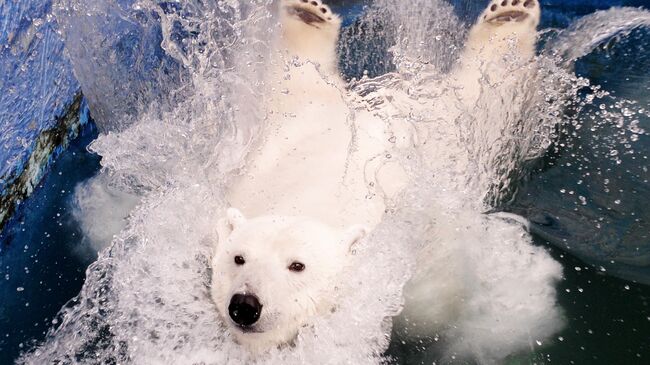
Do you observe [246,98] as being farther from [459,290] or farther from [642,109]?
[642,109]

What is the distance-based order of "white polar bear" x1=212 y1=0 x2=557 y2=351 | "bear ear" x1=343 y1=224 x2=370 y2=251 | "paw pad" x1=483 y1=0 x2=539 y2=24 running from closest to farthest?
"white polar bear" x1=212 y1=0 x2=557 y2=351, "bear ear" x1=343 y1=224 x2=370 y2=251, "paw pad" x1=483 y1=0 x2=539 y2=24

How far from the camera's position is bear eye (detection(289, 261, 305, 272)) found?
8.84 feet

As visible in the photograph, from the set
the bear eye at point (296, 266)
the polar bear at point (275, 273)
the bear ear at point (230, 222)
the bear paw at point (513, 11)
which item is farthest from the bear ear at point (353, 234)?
the bear paw at point (513, 11)

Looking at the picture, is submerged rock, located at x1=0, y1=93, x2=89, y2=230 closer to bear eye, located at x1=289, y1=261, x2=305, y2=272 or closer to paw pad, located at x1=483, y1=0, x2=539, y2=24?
bear eye, located at x1=289, y1=261, x2=305, y2=272

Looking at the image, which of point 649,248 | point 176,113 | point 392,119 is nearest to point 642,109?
point 649,248

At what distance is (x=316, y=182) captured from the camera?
316 centimetres

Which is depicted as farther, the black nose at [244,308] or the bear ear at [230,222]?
the bear ear at [230,222]

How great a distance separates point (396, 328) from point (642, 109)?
7.07 feet

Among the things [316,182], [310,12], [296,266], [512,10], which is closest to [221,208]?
[316,182]

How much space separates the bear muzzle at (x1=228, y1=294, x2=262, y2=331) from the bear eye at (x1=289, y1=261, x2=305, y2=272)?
23 cm

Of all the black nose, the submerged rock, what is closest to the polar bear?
the black nose

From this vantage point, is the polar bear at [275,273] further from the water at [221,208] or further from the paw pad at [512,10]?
the paw pad at [512,10]

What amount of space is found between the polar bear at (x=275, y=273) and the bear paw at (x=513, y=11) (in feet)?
5.32

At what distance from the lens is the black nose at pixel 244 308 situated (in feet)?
8.19
